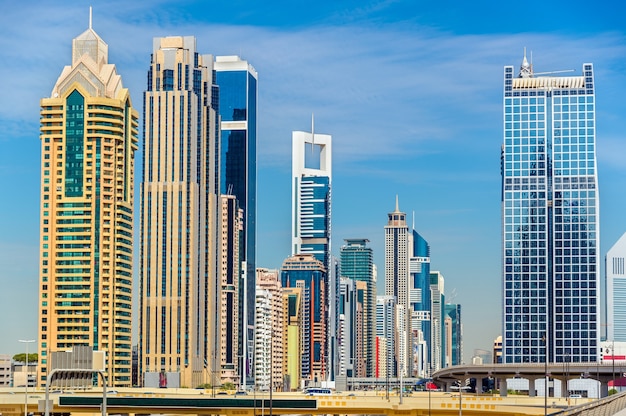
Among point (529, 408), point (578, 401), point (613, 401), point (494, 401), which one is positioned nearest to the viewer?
point (613, 401)

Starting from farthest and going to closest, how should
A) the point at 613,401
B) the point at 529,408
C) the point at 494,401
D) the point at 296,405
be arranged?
the point at 494,401 < the point at 296,405 < the point at 529,408 < the point at 613,401

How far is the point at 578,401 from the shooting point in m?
178

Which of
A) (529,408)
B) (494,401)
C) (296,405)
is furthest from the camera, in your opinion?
(494,401)

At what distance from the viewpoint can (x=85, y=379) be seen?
17438 cm

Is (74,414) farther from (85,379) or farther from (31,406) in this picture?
(31,406)

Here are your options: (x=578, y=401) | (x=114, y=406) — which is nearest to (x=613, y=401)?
(x=114, y=406)

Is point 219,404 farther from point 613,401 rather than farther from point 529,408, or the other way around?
point 613,401

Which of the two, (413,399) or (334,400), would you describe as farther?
(413,399)

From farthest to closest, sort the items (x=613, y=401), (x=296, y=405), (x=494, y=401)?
(x=494, y=401)
(x=296, y=405)
(x=613, y=401)

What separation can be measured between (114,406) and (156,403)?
526 cm

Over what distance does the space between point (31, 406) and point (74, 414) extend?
25780 mm

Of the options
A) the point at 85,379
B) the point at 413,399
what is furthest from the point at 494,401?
the point at 85,379

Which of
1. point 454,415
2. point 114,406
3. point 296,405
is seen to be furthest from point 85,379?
point 454,415

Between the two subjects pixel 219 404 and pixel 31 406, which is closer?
pixel 31 406
